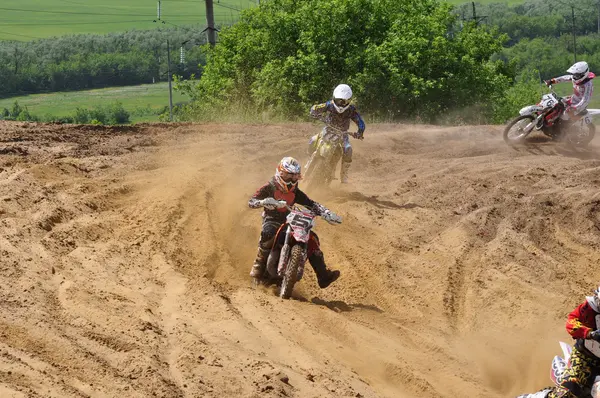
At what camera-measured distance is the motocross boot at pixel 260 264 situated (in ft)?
40.7

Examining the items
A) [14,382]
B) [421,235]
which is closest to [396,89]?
[421,235]

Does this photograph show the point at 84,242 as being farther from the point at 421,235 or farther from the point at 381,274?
the point at 421,235

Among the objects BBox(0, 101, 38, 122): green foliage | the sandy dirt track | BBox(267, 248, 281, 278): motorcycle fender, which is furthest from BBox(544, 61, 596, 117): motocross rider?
BBox(0, 101, 38, 122): green foliage

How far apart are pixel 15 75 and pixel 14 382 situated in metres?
74.8

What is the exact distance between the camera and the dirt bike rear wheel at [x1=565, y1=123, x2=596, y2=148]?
23141 millimetres

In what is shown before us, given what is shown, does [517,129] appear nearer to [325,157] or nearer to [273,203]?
[325,157]

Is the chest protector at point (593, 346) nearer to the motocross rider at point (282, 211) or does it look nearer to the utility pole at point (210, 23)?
the motocross rider at point (282, 211)

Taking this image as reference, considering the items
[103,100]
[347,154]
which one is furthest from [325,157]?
[103,100]

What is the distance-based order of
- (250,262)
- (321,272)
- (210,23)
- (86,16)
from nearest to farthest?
1. (321,272)
2. (250,262)
3. (210,23)
4. (86,16)

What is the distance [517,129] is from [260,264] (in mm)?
12754

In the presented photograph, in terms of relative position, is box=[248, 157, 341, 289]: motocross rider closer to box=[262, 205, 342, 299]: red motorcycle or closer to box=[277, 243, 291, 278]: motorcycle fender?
box=[262, 205, 342, 299]: red motorcycle

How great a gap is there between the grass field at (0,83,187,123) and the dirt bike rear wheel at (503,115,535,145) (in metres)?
44.2

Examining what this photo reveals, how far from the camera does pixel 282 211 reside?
483 inches

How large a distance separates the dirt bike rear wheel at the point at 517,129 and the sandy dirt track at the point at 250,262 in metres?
0.37
